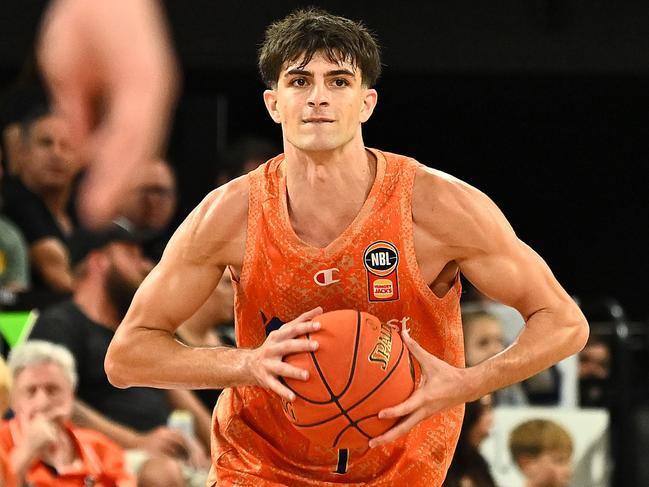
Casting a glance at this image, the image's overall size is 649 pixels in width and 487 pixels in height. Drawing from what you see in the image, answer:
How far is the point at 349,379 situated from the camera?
9.43ft

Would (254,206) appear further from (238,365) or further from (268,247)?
(238,365)

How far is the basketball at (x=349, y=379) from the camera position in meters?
2.87

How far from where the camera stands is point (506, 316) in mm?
5953

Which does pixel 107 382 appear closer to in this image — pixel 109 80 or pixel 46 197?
pixel 46 197

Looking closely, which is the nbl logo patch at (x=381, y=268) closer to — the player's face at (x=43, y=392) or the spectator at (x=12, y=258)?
the player's face at (x=43, y=392)

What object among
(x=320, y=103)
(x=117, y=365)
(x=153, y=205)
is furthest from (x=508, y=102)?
(x=117, y=365)

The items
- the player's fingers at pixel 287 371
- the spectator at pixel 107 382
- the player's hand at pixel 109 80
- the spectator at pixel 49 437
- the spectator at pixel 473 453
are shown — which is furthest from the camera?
the player's hand at pixel 109 80

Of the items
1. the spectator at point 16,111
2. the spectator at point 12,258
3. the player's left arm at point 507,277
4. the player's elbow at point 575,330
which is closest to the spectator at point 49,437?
the spectator at point 12,258

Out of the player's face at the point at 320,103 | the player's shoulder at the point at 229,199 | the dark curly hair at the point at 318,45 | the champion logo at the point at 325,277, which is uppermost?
the dark curly hair at the point at 318,45

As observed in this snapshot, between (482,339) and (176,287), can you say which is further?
(482,339)

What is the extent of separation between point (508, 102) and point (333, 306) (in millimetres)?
6818

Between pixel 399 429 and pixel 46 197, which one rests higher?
pixel 46 197

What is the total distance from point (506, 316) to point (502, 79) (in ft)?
11.8

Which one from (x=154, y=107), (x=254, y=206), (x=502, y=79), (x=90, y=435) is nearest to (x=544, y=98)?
(x=502, y=79)
